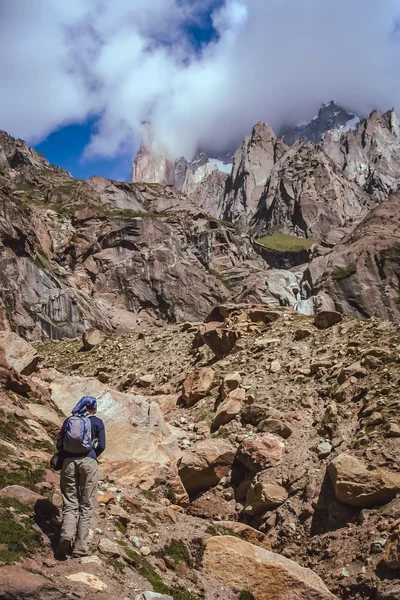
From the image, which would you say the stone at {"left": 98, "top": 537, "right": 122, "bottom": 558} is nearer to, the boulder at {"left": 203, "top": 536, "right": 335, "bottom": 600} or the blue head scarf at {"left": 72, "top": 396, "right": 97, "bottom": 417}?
the boulder at {"left": 203, "top": 536, "right": 335, "bottom": 600}

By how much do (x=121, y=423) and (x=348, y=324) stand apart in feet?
36.9

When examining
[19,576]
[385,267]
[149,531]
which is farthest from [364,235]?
[19,576]

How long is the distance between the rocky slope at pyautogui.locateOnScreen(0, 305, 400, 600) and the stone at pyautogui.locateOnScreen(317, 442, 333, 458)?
0.10ft

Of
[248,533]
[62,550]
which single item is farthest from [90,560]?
[248,533]

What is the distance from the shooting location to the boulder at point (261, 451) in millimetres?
14516

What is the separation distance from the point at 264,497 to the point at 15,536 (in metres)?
7.69

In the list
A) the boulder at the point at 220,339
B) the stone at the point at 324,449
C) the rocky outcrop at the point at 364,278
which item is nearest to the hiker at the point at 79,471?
the stone at the point at 324,449

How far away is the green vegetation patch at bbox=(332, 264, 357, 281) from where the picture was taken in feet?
146

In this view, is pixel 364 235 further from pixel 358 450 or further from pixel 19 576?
pixel 19 576

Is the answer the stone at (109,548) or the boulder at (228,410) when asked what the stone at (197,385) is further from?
the stone at (109,548)

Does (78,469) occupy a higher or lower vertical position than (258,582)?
higher

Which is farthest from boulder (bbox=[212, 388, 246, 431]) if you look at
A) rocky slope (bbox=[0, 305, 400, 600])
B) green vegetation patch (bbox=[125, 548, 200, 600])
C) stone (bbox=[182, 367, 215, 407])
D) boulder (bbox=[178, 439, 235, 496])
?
green vegetation patch (bbox=[125, 548, 200, 600])

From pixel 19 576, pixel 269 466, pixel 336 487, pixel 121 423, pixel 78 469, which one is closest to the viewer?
pixel 19 576

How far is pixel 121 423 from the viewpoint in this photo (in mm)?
15797
